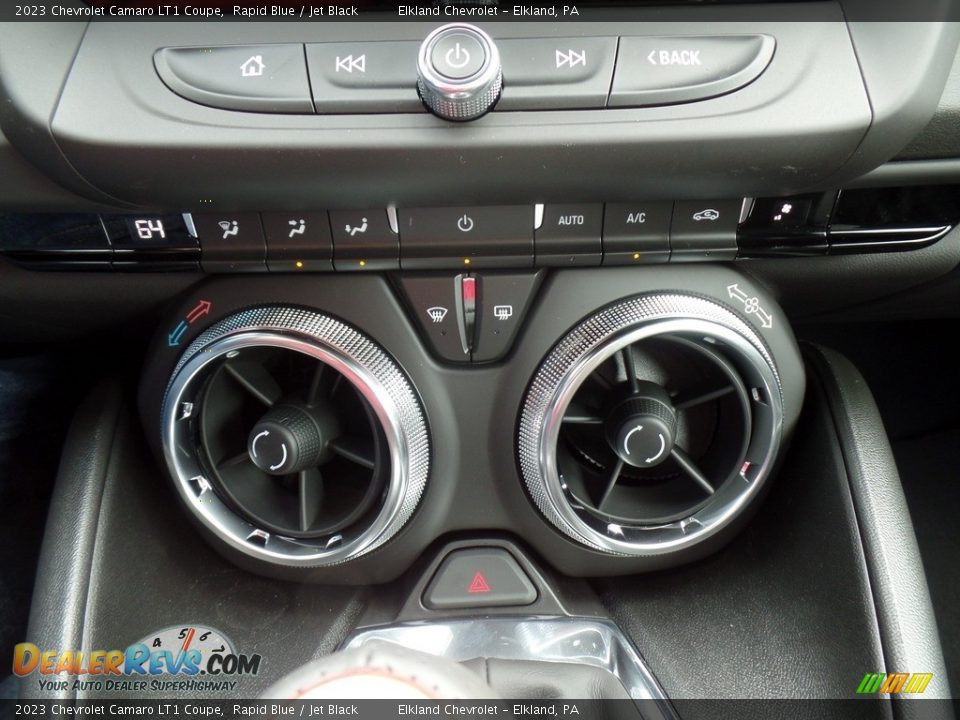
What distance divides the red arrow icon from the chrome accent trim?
47cm

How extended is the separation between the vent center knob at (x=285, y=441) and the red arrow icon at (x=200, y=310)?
14 centimetres

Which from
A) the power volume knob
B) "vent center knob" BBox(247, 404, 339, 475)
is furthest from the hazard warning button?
the power volume knob

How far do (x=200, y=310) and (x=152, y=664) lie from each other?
0.48 meters

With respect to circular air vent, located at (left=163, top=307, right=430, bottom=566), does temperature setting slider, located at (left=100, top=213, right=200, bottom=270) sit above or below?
above

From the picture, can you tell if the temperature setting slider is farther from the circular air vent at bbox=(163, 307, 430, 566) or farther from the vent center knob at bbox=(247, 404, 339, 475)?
the vent center knob at bbox=(247, 404, 339, 475)

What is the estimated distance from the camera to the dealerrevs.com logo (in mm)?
927

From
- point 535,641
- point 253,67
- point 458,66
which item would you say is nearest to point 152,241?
point 253,67

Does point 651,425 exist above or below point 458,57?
below

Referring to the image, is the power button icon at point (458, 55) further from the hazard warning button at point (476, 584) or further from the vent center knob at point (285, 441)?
the hazard warning button at point (476, 584)

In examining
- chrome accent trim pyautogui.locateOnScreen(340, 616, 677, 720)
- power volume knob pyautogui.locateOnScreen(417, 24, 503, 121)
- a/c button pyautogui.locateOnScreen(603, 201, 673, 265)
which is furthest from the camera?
chrome accent trim pyautogui.locateOnScreen(340, 616, 677, 720)

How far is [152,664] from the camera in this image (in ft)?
3.30

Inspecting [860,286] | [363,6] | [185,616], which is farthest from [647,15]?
[185,616]

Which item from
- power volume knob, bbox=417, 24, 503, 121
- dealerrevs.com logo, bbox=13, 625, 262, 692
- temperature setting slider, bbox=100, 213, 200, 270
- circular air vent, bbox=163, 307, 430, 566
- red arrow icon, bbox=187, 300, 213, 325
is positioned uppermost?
power volume knob, bbox=417, 24, 503, 121

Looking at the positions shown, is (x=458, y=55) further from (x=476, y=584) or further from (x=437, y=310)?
(x=476, y=584)
